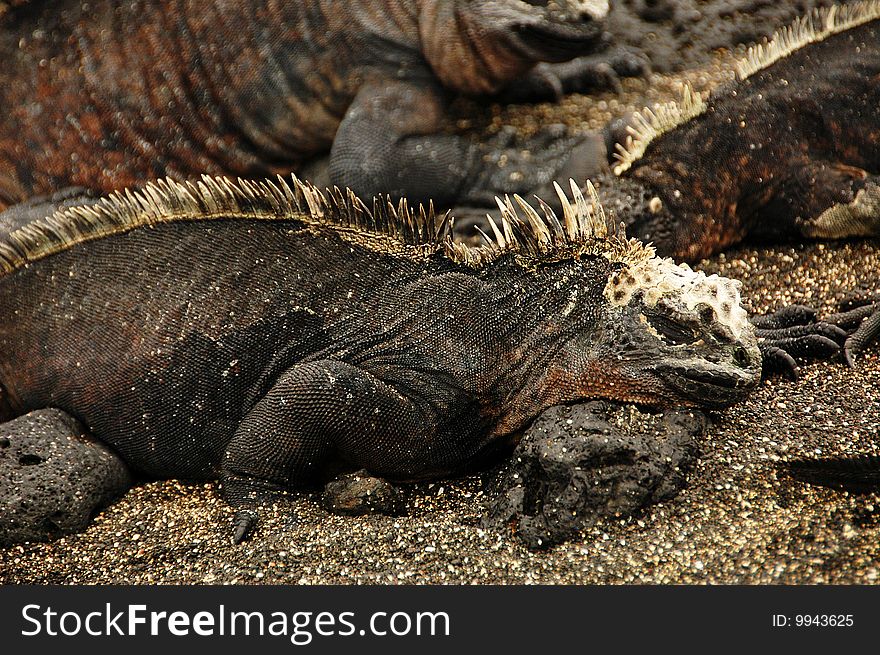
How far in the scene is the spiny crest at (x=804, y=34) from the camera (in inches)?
182

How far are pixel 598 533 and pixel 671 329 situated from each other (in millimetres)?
644

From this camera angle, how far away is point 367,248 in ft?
11.1

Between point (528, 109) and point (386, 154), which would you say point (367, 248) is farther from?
point (528, 109)

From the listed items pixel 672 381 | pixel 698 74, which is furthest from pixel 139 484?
pixel 698 74

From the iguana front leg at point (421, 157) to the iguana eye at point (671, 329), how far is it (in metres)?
1.70

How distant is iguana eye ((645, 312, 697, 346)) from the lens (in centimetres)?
302

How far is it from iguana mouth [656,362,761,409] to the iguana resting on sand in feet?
4.36

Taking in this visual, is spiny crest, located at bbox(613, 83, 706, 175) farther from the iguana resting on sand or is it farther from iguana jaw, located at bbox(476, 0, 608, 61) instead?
iguana jaw, located at bbox(476, 0, 608, 61)

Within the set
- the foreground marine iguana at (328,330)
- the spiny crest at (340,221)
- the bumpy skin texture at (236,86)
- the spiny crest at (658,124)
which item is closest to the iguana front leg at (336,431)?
the foreground marine iguana at (328,330)

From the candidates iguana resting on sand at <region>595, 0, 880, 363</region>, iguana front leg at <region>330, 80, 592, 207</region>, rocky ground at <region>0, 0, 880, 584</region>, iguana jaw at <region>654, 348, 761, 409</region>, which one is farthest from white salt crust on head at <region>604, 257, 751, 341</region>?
iguana front leg at <region>330, 80, 592, 207</region>

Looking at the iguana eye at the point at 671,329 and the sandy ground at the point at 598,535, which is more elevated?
the iguana eye at the point at 671,329

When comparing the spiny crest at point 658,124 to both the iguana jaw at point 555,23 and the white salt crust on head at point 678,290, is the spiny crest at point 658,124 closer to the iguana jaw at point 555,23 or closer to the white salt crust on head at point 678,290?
the iguana jaw at point 555,23

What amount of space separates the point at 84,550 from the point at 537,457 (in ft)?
4.94

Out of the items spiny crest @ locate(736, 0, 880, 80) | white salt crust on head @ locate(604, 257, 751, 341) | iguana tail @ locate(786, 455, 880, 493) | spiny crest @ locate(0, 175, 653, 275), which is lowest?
iguana tail @ locate(786, 455, 880, 493)
